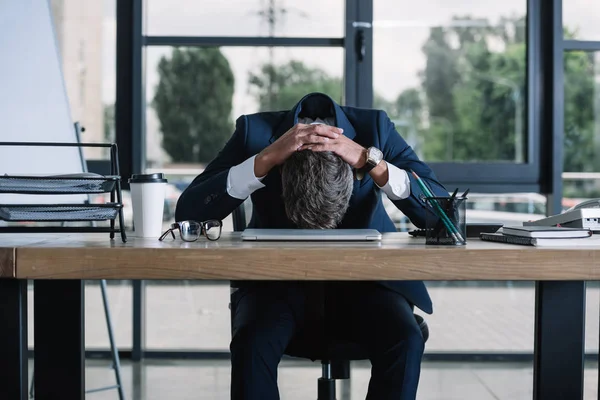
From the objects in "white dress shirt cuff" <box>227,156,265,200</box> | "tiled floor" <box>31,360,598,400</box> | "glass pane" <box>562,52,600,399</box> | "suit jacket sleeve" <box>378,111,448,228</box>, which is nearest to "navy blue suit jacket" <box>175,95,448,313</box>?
"suit jacket sleeve" <box>378,111,448,228</box>

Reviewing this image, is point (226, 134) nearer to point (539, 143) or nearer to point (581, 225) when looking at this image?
point (539, 143)

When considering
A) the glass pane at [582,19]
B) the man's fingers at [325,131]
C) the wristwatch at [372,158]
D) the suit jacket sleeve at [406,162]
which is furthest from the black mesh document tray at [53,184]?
the glass pane at [582,19]

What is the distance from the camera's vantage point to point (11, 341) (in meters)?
1.28

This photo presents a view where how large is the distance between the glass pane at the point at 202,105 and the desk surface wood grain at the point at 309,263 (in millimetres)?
2441

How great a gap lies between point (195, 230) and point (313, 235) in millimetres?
254

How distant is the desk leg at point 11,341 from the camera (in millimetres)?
1273

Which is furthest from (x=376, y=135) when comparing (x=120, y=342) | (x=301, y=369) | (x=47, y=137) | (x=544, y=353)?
(x=120, y=342)

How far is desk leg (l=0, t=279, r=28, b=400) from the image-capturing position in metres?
1.27

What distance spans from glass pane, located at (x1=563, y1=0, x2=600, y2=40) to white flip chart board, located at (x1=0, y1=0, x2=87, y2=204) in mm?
2489

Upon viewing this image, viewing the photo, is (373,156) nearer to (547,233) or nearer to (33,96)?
(547,233)

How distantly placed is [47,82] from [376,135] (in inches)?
52.5

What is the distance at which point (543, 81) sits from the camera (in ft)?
11.6

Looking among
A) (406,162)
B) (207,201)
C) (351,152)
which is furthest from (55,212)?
(406,162)

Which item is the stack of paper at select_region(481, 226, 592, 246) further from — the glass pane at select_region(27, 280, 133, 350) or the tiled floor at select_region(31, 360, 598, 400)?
the glass pane at select_region(27, 280, 133, 350)
